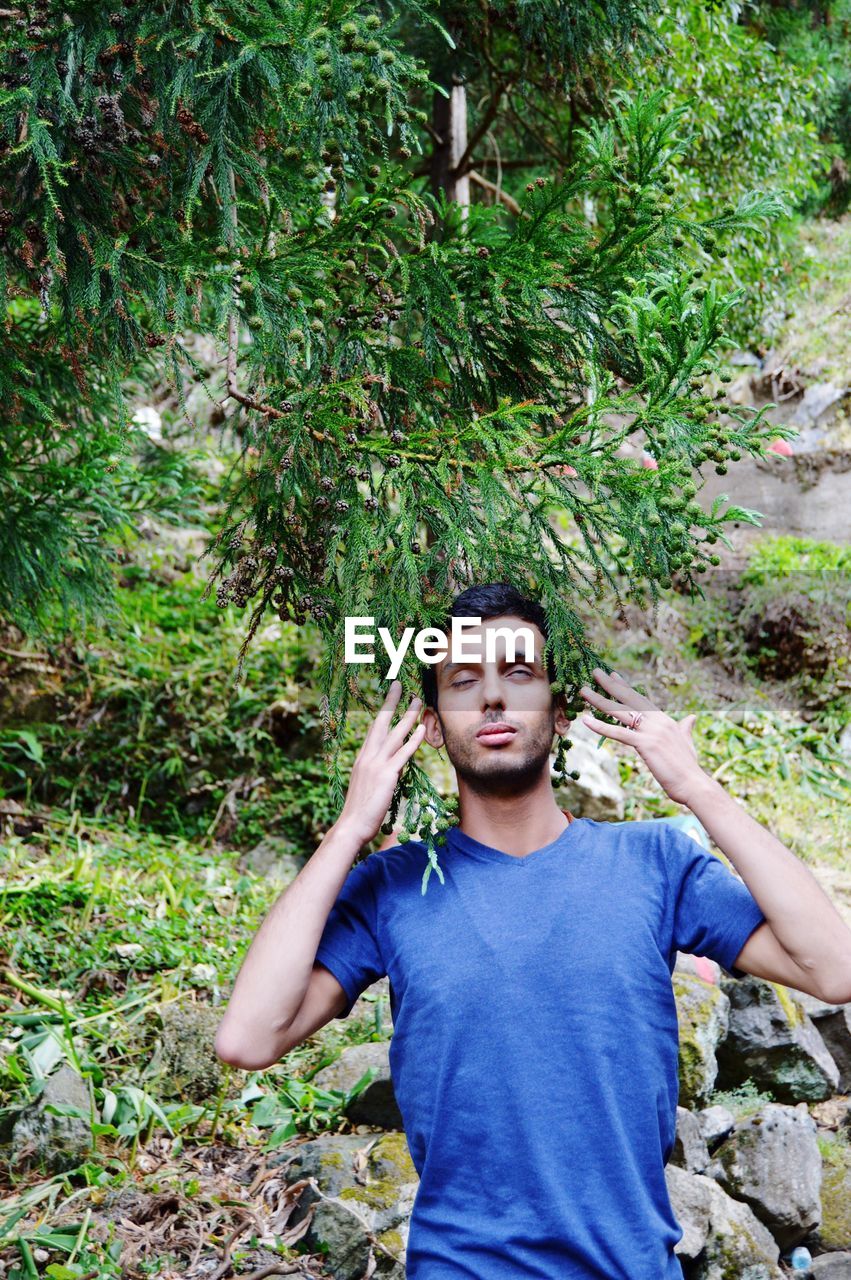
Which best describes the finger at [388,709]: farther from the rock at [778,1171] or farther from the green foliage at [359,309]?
the rock at [778,1171]

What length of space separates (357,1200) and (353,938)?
1724mm

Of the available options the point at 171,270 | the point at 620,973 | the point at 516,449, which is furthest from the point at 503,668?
the point at 171,270

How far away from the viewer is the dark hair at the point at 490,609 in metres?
2.30

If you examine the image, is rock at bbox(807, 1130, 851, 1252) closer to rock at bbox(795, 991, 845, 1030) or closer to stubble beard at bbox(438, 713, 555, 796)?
rock at bbox(795, 991, 845, 1030)

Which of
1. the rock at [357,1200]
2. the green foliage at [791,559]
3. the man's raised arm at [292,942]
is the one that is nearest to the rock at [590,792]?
the rock at [357,1200]

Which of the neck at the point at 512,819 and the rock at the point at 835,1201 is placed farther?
the rock at the point at 835,1201

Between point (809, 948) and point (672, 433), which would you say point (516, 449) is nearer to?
point (672, 433)

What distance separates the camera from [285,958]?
2.01 metres

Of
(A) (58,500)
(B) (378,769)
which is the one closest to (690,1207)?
(B) (378,769)

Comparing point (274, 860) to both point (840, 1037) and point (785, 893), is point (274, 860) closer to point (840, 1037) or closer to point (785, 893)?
point (840, 1037)

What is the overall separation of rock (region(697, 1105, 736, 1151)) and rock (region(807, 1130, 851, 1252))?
0.39 metres

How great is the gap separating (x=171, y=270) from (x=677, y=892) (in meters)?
1.70

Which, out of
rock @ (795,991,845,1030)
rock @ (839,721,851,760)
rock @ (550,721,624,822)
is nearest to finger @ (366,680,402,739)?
rock @ (795,991,845,1030)

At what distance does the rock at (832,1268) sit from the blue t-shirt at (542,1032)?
2.27 meters
